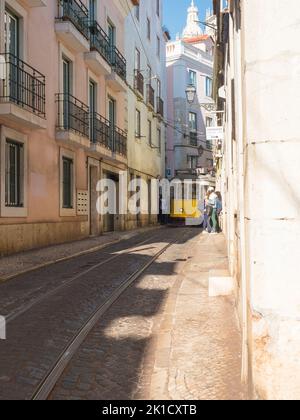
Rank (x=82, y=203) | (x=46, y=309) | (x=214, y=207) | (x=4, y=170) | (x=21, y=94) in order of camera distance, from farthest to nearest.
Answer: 1. (x=82, y=203)
2. (x=214, y=207)
3. (x=21, y=94)
4. (x=4, y=170)
5. (x=46, y=309)

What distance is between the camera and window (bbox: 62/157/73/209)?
17156 millimetres

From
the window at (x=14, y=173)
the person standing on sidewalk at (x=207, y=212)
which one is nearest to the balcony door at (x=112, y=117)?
the person standing on sidewalk at (x=207, y=212)

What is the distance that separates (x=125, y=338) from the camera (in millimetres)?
5305

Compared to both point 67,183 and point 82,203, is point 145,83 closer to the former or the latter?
point 82,203

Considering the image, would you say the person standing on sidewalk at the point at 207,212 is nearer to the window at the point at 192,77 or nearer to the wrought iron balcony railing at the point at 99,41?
the wrought iron balcony railing at the point at 99,41

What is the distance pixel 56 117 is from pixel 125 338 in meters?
11.8

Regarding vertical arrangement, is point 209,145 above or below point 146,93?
below

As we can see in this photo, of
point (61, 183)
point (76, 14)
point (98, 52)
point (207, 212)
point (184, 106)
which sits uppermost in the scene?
point (184, 106)

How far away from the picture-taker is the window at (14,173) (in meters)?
13.0

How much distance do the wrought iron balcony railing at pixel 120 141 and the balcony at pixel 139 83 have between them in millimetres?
4139

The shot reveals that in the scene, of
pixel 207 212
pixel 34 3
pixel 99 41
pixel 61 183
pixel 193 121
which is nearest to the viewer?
pixel 34 3

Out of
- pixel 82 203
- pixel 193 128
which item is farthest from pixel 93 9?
pixel 193 128

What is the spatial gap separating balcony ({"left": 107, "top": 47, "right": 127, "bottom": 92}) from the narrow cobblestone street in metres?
13.9

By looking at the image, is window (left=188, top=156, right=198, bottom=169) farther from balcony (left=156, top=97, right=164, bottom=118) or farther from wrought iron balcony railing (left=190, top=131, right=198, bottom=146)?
balcony (left=156, top=97, right=164, bottom=118)
